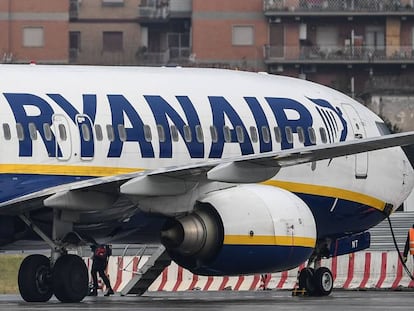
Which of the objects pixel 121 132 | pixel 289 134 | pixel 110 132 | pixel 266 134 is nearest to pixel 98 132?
pixel 110 132

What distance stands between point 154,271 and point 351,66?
68963mm

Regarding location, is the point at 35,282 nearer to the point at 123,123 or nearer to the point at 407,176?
the point at 123,123

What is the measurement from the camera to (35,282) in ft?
99.1

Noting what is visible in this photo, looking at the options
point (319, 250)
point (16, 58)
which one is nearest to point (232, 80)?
point (319, 250)

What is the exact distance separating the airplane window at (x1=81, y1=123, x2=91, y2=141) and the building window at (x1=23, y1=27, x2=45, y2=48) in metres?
73.3

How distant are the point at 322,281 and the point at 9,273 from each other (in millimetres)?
13840

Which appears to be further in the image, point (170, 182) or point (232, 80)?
point (232, 80)

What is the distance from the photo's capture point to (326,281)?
110 feet

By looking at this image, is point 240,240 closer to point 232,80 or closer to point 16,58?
point 232,80

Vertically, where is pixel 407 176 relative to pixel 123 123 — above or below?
below

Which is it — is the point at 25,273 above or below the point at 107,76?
below

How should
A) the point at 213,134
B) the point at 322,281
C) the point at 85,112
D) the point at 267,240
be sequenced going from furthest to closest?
the point at 322,281, the point at 213,134, the point at 85,112, the point at 267,240

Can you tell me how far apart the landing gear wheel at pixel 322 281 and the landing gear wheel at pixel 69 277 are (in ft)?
20.5

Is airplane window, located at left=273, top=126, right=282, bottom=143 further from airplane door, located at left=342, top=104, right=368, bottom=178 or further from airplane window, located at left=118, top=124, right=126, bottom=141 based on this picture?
airplane window, located at left=118, top=124, right=126, bottom=141
